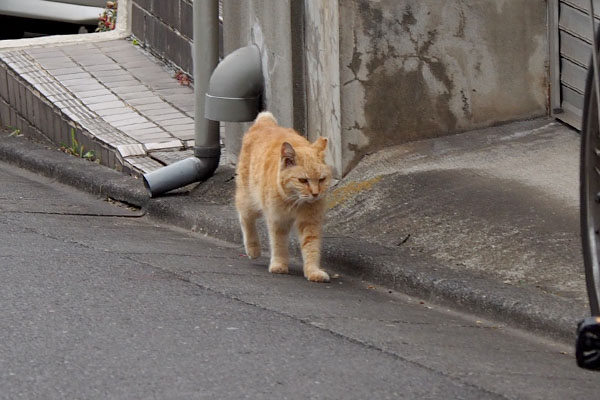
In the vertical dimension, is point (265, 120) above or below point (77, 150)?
above

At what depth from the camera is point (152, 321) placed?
5.30 meters

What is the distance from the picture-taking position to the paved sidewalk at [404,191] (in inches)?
233

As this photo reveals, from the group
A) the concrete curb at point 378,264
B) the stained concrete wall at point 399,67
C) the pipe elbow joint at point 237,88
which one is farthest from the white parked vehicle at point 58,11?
the stained concrete wall at point 399,67

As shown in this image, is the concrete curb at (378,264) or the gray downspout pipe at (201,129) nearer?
the concrete curb at (378,264)

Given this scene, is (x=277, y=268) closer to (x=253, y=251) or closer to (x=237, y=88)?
(x=253, y=251)

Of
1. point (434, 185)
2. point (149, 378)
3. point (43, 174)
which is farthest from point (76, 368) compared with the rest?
point (43, 174)

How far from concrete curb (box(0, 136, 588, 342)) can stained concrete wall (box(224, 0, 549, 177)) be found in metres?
0.89

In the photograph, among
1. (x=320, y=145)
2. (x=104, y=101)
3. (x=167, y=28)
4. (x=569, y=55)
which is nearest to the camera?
(x=320, y=145)

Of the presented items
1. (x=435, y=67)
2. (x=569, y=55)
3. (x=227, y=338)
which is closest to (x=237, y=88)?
(x=435, y=67)

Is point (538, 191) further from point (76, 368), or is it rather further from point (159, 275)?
point (76, 368)

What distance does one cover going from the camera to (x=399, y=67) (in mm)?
7871

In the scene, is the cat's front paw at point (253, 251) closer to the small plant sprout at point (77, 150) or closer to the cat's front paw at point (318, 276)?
the cat's front paw at point (318, 276)

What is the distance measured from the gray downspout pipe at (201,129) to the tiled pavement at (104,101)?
1.87 feet

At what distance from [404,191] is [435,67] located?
3.56ft
